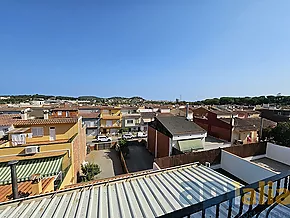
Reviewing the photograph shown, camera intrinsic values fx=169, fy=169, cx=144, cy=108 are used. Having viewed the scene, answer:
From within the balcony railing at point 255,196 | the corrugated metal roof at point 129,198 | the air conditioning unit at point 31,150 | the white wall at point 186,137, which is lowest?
the white wall at point 186,137

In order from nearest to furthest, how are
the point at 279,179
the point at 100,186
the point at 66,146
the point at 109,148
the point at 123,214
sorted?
the point at 279,179 < the point at 123,214 < the point at 100,186 < the point at 66,146 < the point at 109,148

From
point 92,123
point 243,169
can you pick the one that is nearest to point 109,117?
point 92,123

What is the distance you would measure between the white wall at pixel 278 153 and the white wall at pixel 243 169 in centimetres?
563

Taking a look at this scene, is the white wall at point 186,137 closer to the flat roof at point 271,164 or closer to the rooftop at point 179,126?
the rooftop at point 179,126

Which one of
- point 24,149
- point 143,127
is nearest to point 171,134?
point 24,149

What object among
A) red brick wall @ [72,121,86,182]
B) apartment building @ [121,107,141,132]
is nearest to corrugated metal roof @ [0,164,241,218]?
red brick wall @ [72,121,86,182]

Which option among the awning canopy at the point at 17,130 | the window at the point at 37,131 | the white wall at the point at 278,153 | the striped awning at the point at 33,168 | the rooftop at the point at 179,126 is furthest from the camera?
the rooftop at the point at 179,126

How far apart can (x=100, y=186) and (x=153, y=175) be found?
6.83ft

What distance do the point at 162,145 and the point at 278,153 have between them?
35.5 feet

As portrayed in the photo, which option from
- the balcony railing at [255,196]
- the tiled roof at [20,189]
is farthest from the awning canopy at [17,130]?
the balcony railing at [255,196]

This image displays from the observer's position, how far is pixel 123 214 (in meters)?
4.39

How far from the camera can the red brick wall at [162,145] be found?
16.8 metres

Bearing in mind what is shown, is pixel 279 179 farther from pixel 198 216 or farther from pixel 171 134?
pixel 171 134

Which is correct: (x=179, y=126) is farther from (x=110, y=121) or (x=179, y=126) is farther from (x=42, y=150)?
(x=110, y=121)
